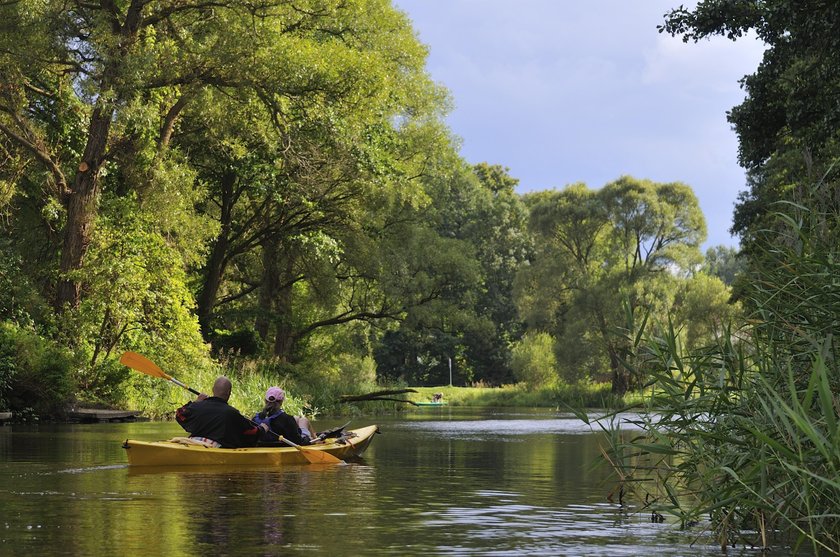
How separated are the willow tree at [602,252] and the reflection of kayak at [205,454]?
34283mm

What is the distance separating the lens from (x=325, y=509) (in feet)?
31.3

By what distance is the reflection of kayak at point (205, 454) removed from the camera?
1297 centimetres

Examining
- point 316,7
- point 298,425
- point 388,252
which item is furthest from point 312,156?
point 298,425

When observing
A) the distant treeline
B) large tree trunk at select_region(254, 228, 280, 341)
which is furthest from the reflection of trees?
large tree trunk at select_region(254, 228, 280, 341)

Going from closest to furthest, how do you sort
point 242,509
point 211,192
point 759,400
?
point 759,400 → point 242,509 → point 211,192

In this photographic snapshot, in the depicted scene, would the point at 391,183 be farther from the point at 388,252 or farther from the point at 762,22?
the point at 762,22

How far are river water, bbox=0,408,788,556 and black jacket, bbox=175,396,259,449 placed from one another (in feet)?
1.56

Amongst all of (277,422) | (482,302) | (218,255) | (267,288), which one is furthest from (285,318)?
(482,302)

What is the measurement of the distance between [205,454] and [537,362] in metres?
41.5

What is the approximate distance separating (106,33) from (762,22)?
13.5 meters

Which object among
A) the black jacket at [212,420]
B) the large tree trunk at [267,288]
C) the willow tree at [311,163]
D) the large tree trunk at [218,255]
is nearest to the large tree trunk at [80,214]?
the willow tree at [311,163]

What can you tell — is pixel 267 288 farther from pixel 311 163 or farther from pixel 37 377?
pixel 37 377

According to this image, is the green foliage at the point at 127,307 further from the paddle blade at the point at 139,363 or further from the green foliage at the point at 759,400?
the green foliage at the point at 759,400

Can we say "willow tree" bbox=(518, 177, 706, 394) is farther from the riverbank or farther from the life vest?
the life vest
